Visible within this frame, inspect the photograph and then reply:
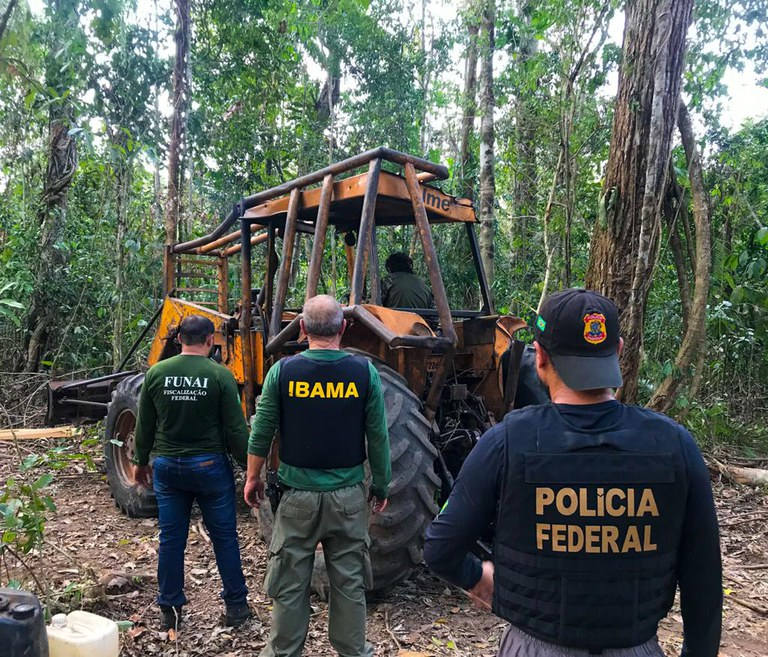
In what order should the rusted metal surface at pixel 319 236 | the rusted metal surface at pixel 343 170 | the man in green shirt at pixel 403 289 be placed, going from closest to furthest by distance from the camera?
the rusted metal surface at pixel 343 170 → the rusted metal surface at pixel 319 236 → the man in green shirt at pixel 403 289

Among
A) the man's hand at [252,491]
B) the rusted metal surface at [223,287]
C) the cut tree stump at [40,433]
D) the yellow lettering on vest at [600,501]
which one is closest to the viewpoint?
the yellow lettering on vest at [600,501]

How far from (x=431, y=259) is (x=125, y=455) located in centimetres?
356

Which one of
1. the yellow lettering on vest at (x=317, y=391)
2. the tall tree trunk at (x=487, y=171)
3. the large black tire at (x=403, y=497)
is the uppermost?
the tall tree trunk at (x=487, y=171)

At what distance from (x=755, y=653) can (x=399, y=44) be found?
1163cm

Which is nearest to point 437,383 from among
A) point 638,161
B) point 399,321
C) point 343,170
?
point 399,321

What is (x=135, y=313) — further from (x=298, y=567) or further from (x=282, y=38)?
(x=298, y=567)

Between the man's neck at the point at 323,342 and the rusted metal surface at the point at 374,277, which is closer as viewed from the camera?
the man's neck at the point at 323,342

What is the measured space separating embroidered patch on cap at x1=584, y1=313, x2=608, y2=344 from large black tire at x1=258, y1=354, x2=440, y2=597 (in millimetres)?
2061

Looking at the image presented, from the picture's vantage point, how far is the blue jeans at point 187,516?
3.43 meters

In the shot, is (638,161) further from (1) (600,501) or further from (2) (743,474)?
(1) (600,501)

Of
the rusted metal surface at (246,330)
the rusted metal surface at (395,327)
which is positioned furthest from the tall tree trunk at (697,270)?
the rusted metal surface at (246,330)

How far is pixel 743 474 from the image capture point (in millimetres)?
5746

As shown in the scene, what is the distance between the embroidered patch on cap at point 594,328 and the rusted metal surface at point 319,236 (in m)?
2.68

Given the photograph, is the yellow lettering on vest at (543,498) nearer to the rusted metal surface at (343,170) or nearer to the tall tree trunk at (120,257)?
the rusted metal surface at (343,170)
